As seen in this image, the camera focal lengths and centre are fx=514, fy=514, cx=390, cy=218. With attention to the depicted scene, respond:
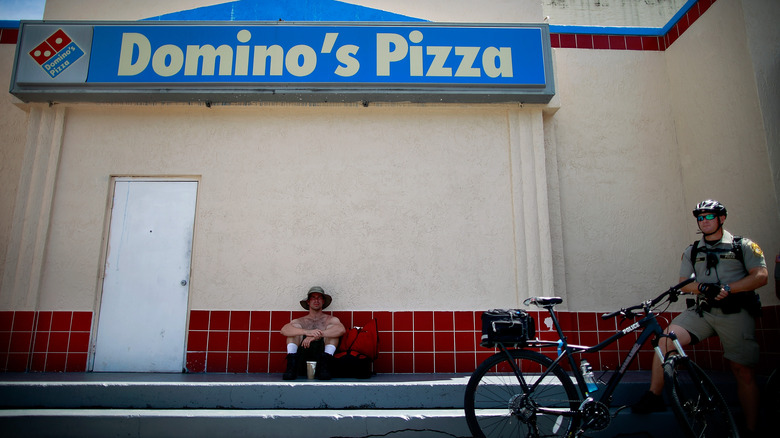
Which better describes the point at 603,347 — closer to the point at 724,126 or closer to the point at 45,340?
the point at 724,126

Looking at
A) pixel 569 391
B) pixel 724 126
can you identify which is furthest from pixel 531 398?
pixel 724 126

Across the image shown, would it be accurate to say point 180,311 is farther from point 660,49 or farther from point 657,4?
point 657,4

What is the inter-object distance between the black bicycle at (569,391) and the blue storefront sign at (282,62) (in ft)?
10.5

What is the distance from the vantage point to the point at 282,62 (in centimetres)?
606

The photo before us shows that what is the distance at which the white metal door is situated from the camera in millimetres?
5762

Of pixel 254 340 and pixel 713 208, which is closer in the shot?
pixel 713 208

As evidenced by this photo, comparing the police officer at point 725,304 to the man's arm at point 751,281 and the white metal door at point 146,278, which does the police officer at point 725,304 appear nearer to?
the man's arm at point 751,281

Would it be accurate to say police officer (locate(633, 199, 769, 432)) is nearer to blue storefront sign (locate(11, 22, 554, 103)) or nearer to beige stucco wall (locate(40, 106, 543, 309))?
beige stucco wall (locate(40, 106, 543, 309))

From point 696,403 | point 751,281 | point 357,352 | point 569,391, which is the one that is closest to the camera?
point 696,403

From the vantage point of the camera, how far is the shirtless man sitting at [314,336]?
5039mm

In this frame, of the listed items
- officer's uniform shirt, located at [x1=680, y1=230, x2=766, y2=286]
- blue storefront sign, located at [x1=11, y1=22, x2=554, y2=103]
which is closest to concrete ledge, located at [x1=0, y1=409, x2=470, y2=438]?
officer's uniform shirt, located at [x1=680, y1=230, x2=766, y2=286]

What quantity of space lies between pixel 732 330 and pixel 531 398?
1732mm

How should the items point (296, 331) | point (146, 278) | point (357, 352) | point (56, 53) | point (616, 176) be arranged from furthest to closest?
point (616, 176), point (56, 53), point (146, 278), point (296, 331), point (357, 352)

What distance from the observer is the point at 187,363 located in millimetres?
5691
